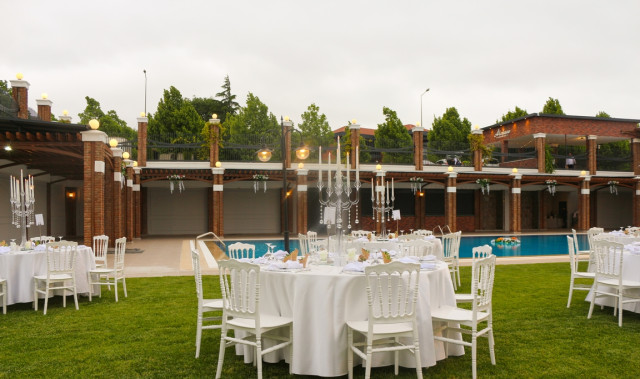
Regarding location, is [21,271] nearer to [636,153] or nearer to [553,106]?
Result: [636,153]

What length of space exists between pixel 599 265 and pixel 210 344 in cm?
501

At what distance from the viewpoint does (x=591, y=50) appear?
57.6ft

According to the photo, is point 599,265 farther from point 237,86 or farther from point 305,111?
point 237,86

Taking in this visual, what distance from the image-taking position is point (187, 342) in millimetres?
5242

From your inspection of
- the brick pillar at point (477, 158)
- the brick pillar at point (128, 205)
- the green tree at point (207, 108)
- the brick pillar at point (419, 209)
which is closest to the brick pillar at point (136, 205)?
the brick pillar at point (128, 205)

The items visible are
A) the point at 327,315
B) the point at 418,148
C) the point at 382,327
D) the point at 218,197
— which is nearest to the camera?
the point at 382,327

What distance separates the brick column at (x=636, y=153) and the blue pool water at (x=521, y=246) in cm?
742

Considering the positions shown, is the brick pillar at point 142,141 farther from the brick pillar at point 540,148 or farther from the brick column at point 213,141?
the brick pillar at point 540,148

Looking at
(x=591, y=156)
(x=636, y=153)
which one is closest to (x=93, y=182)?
(x=591, y=156)

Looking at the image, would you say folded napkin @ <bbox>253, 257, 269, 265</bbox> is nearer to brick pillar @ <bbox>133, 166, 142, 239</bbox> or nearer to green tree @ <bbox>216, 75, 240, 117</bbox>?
brick pillar @ <bbox>133, 166, 142, 239</bbox>

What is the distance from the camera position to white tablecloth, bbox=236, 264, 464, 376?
4016 mm

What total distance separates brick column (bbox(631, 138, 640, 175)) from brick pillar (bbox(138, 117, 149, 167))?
2621cm

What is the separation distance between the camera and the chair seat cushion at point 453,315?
4195 mm

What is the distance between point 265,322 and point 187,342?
1.57 m
